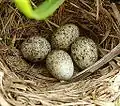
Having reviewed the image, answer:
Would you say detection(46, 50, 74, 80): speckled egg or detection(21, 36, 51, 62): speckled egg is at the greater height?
detection(21, 36, 51, 62): speckled egg

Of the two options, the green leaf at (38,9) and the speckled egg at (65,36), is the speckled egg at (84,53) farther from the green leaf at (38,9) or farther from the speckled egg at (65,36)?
the green leaf at (38,9)

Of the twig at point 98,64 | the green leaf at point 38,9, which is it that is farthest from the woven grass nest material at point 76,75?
the green leaf at point 38,9

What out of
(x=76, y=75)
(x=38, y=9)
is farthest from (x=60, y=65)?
(x=38, y=9)

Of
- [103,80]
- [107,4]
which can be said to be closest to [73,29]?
[107,4]

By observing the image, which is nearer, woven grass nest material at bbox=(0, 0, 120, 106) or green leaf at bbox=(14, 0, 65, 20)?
green leaf at bbox=(14, 0, 65, 20)

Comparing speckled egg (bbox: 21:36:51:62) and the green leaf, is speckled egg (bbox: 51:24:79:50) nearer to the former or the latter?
speckled egg (bbox: 21:36:51:62)

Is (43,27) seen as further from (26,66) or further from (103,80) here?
(103,80)

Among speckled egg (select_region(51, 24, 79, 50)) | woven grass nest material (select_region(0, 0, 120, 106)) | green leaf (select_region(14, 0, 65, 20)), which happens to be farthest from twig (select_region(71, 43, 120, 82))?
green leaf (select_region(14, 0, 65, 20))
